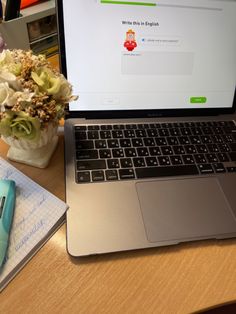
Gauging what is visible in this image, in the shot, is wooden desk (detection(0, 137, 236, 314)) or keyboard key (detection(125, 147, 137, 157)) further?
keyboard key (detection(125, 147, 137, 157))

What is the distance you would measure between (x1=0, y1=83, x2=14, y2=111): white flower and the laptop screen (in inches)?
5.9

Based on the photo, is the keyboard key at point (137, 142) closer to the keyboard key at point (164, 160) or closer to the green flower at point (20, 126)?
the keyboard key at point (164, 160)

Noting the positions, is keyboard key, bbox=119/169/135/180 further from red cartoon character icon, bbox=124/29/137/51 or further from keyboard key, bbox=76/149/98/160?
red cartoon character icon, bbox=124/29/137/51

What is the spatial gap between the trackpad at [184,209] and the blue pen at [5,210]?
21 cm

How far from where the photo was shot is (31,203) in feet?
1.49

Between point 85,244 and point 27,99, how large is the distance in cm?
23

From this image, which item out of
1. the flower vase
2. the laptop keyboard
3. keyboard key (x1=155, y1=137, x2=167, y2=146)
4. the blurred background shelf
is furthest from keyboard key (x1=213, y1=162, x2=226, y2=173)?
the blurred background shelf

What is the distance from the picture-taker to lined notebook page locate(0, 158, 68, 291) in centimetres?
39

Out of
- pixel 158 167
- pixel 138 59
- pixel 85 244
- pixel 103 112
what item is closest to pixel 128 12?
pixel 138 59

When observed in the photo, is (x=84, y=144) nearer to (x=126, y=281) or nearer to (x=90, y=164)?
(x=90, y=164)

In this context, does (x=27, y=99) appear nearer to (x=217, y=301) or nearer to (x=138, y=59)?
(x=138, y=59)

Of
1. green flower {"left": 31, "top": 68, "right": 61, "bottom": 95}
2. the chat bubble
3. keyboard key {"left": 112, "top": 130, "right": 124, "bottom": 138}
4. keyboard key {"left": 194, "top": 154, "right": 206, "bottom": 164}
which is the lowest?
keyboard key {"left": 194, "top": 154, "right": 206, "bottom": 164}

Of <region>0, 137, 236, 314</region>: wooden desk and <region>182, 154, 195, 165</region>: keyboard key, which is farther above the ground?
<region>182, 154, 195, 165</region>: keyboard key

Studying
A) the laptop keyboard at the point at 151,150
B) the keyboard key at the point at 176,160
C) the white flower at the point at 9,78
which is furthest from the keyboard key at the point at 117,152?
the white flower at the point at 9,78
